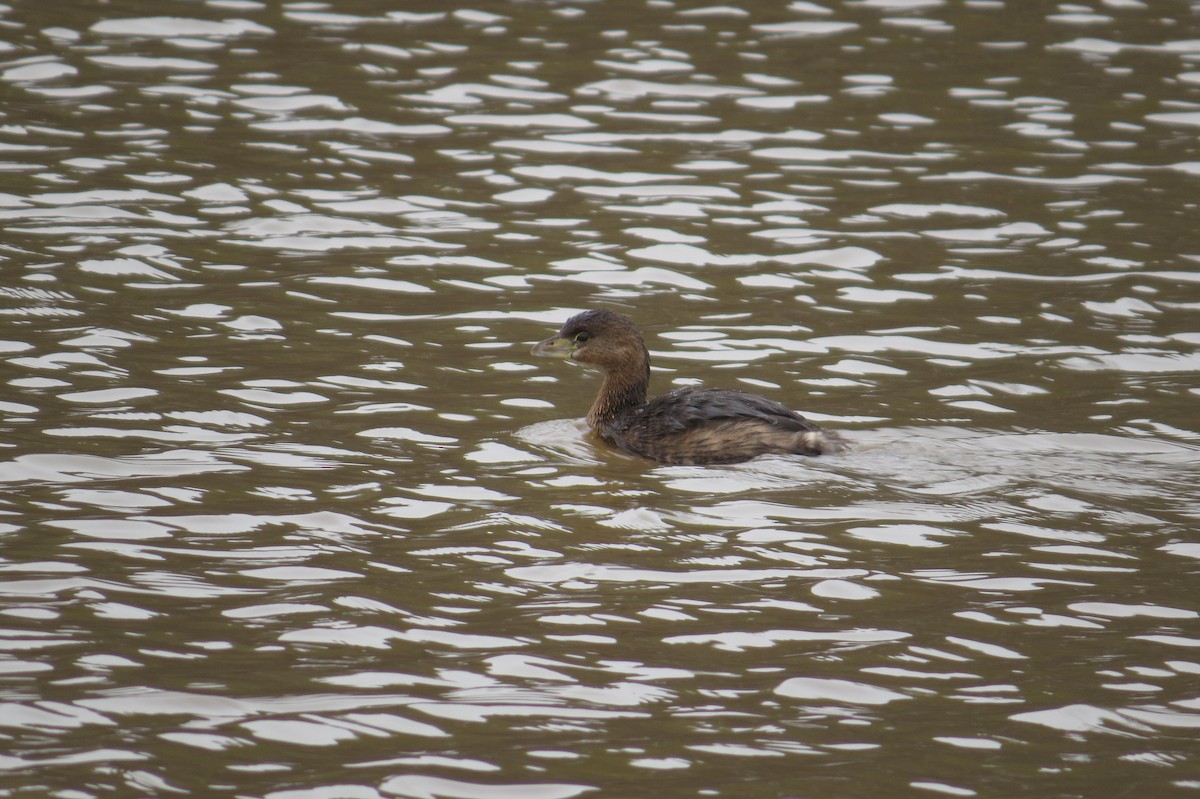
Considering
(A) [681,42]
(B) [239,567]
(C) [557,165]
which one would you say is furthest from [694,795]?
(A) [681,42]

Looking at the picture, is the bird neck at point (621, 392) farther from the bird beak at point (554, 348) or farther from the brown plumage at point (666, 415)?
the bird beak at point (554, 348)

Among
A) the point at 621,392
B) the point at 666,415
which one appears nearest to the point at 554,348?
the point at 621,392

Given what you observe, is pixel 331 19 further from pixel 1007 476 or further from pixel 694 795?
pixel 694 795

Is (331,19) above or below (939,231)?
above

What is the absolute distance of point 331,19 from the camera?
17.6m

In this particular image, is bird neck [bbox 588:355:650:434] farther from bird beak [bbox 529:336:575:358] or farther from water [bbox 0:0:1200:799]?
water [bbox 0:0:1200:799]

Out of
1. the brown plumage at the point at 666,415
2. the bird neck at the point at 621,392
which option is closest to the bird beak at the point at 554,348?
the brown plumage at the point at 666,415

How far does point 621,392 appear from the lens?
9.69 metres

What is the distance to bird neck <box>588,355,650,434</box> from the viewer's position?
959 centimetres

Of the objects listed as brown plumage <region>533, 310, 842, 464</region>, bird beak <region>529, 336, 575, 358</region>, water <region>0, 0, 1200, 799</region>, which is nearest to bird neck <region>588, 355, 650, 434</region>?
brown plumage <region>533, 310, 842, 464</region>

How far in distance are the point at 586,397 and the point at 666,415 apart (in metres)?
1.27

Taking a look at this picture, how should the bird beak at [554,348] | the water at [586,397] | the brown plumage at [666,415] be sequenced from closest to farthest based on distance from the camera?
1. the water at [586,397]
2. the brown plumage at [666,415]
3. the bird beak at [554,348]

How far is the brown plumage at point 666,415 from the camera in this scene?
862cm

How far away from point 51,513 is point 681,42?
39.1 ft
